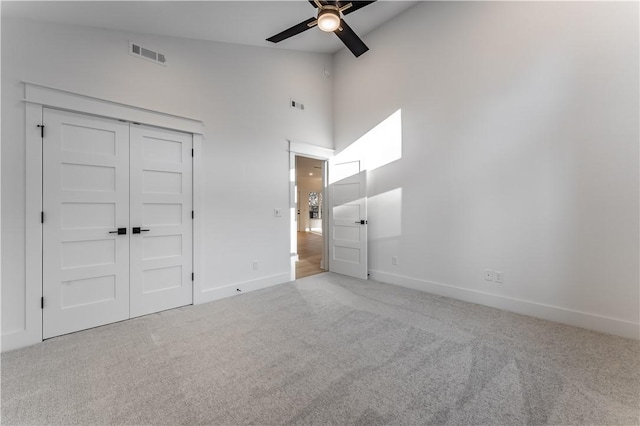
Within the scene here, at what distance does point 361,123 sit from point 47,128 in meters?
4.02

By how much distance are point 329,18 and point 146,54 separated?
6.92ft

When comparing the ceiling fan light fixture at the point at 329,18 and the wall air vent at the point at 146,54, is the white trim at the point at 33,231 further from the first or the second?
the ceiling fan light fixture at the point at 329,18

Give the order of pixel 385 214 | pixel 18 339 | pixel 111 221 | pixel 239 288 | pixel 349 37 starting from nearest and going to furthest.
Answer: pixel 18 339 < pixel 111 221 < pixel 349 37 < pixel 239 288 < pixel 385 214

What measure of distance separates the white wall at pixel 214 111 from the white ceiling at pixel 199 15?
0.39ft

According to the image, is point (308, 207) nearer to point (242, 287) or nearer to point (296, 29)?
point (242, 287)

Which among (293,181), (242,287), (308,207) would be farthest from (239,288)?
(308,207)

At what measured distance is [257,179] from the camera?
391 centimetres

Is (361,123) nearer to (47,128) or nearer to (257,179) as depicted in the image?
(257,179)

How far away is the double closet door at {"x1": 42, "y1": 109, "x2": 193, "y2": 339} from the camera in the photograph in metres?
2.45

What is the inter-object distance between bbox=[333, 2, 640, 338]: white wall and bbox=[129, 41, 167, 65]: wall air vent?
10.2ft

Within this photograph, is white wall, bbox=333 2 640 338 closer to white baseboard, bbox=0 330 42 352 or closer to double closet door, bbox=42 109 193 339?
double closet door, bbox=42 109 193 339

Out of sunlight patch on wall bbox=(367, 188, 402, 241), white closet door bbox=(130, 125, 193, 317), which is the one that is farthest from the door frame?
sunlight patch on wall bbox=(367, 188, 402, 241)

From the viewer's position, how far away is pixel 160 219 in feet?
10.0

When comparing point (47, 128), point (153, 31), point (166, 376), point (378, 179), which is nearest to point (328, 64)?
point (378, 179)
